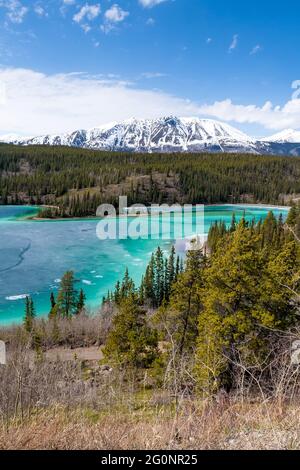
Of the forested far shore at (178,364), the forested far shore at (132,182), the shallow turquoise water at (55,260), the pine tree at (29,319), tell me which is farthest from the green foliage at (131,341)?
the forested far shore at (132,182)

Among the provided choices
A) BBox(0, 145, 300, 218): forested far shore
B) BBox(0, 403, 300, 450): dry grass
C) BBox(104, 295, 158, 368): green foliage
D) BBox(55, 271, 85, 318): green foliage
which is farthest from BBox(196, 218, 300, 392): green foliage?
BBox(0, 145, 300, 218): forested far shore

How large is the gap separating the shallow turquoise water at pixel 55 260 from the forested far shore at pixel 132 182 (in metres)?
35.2

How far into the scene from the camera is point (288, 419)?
4.28 meters

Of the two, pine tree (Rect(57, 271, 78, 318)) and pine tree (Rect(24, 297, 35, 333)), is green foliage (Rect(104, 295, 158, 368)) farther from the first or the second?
pine tree (Rect(57, 271, 78, 318))

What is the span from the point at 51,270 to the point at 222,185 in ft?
422

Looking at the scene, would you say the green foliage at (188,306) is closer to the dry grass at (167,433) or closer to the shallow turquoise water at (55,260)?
the dry grass at (167,433)

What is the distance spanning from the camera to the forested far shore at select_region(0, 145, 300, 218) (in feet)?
473

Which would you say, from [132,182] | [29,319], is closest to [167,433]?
[29,319]

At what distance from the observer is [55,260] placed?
59.5m

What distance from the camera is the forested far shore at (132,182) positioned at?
14412 centimetres

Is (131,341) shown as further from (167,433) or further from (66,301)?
(167,433)

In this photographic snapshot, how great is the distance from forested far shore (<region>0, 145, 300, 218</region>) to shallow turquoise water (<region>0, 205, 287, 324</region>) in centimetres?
3523

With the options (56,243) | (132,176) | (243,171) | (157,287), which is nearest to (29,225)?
(56,243)

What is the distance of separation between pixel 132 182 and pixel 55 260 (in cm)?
10300
